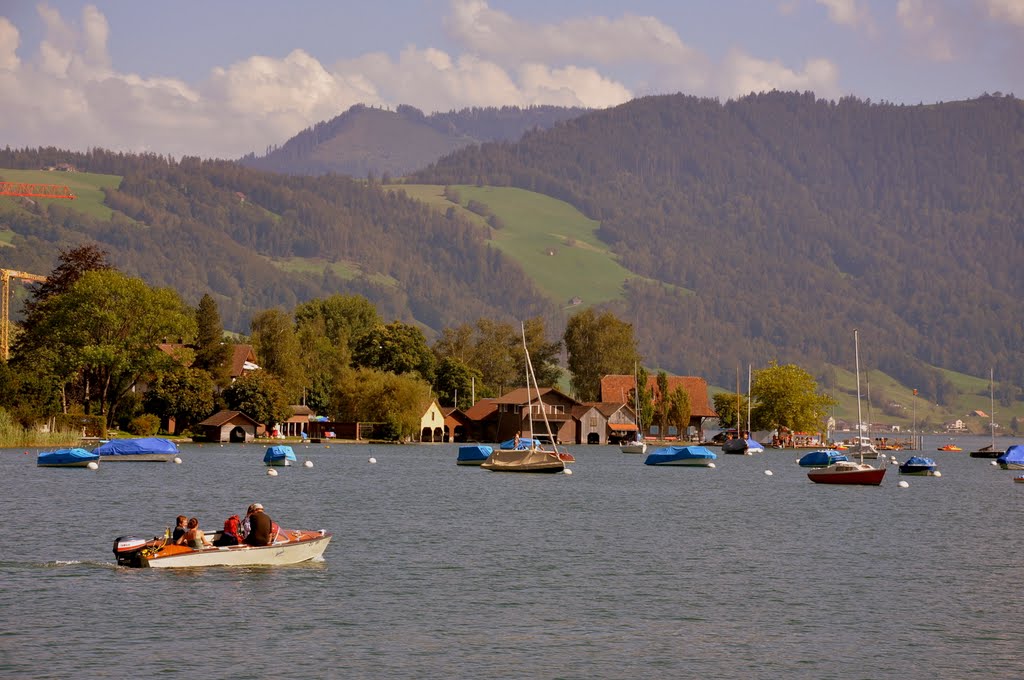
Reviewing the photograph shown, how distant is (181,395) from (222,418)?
353 inches

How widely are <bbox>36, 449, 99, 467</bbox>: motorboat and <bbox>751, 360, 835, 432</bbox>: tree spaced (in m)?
113

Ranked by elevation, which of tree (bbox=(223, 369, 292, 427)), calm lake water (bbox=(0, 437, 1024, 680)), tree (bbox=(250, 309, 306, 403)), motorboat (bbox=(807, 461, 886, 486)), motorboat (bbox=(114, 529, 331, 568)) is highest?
tree (bbox=(250, 309, 306, 403))

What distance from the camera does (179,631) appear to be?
36188 mm

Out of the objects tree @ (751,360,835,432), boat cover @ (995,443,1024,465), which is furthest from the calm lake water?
tree @ (751,360,835,432)

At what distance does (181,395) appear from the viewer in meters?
152

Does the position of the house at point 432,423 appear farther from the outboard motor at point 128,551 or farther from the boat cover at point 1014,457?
the outboard motor at point 128,551

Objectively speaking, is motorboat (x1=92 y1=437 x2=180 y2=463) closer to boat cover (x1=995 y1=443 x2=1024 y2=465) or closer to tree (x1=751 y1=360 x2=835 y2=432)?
boat cover (x1=995 y1=443 x2=1024 y2=465)

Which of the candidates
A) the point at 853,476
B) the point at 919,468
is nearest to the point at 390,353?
the point at 919,468

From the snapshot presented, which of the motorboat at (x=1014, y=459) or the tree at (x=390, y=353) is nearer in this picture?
the motorboat at (x=1014, y=459)

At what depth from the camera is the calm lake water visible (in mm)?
33562

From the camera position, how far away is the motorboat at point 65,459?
103 meters

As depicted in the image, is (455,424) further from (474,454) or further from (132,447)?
(132,447)

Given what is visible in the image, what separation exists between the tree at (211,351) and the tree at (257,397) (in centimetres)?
209

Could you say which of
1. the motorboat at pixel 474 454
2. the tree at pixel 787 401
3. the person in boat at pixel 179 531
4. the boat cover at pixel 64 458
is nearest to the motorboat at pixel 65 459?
the boat cover at pixel 64 458
